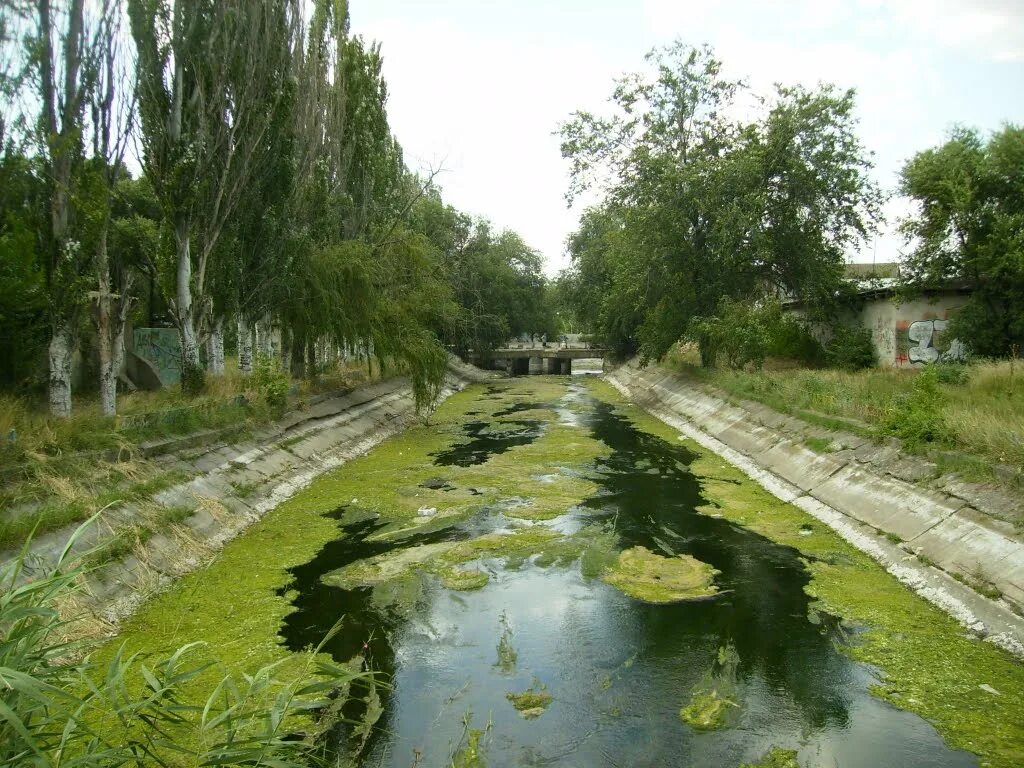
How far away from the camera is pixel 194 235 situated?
58.4 ft

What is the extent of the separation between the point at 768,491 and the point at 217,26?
16707mm

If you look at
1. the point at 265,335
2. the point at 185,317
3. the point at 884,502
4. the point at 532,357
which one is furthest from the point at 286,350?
the point at 532,357

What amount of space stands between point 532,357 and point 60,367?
1977 inches

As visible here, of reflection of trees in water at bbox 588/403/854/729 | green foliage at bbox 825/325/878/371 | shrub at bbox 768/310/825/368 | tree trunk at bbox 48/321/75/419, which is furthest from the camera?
shrub at bbox 768/310/825/368

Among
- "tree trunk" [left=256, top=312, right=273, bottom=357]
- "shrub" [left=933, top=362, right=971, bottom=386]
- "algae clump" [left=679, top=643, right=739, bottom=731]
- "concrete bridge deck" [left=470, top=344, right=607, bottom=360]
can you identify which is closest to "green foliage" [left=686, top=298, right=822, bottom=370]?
"shrub" [left=933, top=362, right=971, bottom=386]

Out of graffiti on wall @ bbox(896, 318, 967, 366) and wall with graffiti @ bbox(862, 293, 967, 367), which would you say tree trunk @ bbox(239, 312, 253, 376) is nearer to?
wall with graffiti @ bbox(862, 293, 967, 367)

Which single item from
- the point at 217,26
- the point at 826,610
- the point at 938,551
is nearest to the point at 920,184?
the point at 938,551

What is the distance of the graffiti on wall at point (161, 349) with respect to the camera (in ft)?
71.2

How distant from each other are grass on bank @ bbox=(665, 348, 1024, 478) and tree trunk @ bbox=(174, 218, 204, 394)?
14.9 meters

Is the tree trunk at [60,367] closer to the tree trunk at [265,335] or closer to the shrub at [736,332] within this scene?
the tree trunk at [265,335]

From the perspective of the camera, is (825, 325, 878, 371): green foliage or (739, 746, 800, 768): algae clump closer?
(739, 746, 800, 768): algae clump

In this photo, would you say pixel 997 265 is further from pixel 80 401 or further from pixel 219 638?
pixel 80 401

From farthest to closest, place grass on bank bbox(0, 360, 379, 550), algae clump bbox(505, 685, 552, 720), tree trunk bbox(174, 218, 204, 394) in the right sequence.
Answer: tree trunk bbox(174, 218, 204, 394), grass on bank bbox(0, 360, 379, 550), algae clump bbox(505, 685, 552, 720)

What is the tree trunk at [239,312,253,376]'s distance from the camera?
2144 cm
